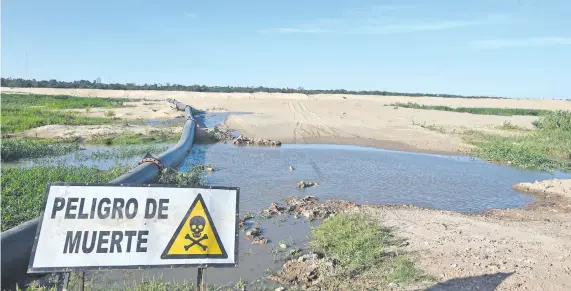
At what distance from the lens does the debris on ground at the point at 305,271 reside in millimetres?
6078

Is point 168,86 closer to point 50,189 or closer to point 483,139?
point 483,139

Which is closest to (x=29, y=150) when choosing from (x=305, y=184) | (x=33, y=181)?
(x=33, y=181)

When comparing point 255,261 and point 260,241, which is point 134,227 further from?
point 260,241

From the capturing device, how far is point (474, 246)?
6.79m

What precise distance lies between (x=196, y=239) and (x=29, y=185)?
6.70 meters

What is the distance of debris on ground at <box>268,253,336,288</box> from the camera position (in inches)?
239

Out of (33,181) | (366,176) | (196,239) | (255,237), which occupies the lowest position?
(366,176)

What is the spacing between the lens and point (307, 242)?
7.62 meters

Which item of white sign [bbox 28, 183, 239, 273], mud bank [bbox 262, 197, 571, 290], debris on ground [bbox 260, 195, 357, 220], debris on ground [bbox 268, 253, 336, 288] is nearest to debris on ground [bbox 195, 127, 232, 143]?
debris on ground [bbox 260, 195, 357, 220]

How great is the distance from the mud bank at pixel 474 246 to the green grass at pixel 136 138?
1114cm

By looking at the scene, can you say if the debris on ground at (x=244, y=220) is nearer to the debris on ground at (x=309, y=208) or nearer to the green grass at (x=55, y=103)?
the debris on ground at (x=309, y=208)

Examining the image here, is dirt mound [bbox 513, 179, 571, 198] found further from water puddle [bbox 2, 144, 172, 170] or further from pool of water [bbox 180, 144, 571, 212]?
water puddle [bbox 2, 144, 172, 170]

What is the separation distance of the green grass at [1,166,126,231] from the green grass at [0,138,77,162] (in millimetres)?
3235

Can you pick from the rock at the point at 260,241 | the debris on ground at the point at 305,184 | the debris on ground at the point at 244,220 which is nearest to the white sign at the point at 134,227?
the rock at the point at 260,241
